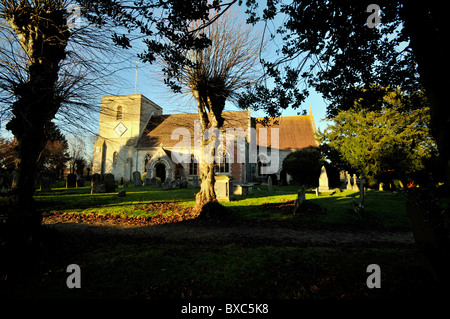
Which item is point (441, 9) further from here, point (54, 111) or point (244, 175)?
point (244, 175)

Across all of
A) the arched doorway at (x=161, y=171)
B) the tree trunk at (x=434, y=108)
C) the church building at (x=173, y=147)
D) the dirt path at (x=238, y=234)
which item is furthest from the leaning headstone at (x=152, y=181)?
the tree trunk at (x=434, y=108)

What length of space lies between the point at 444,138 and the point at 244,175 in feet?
78.5

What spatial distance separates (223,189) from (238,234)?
6.13 m

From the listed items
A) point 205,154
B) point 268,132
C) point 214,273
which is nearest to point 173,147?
point 268,132

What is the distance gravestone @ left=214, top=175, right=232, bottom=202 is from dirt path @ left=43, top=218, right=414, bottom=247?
4.73m

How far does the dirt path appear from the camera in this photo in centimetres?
512

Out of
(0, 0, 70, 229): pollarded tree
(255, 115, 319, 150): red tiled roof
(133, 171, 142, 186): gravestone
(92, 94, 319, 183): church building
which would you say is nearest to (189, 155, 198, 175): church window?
(92, 94, 319, 183): church building

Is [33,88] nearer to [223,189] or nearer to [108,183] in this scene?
[223,189]

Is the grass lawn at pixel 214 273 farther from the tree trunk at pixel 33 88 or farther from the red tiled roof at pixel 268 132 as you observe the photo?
the red tiled roof at pixel 268 132

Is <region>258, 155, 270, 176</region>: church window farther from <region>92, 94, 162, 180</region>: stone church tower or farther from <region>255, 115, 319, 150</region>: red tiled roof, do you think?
<region>92, 94, 162, 180</region>: stone church tower

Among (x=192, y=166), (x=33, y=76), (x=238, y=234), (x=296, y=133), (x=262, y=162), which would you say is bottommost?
(x=238, y=234)

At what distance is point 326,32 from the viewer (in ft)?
14.9

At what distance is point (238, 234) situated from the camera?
579cm

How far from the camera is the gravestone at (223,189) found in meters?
11.7
